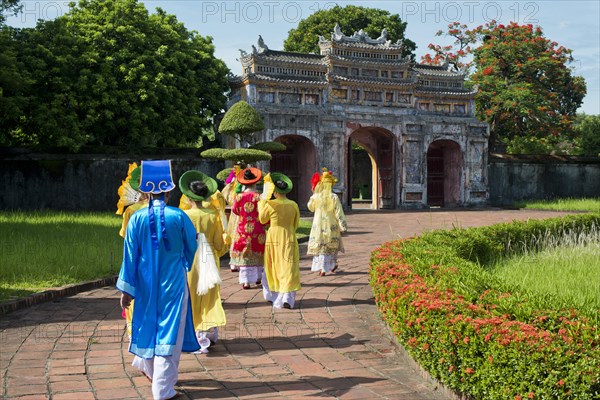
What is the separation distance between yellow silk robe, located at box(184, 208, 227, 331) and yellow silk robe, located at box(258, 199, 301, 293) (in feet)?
4.90

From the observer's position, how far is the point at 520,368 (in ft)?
13.0

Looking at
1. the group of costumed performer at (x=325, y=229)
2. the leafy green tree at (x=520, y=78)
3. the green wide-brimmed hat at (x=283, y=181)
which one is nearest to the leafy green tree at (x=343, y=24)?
Answer: the leafy green tree at (x=520, y=78)

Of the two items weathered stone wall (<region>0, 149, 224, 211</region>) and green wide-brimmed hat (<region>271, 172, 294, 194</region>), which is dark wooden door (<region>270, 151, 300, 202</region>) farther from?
green wide-brimmed hat (<region>271, 172, 294, 194</region>)

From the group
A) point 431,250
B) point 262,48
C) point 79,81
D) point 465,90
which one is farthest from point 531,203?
point 431,250

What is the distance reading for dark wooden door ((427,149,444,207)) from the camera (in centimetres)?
2962

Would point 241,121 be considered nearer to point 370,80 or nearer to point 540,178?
point 370,80

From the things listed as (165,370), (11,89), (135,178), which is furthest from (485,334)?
(11,89)

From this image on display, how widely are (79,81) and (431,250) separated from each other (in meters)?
17.0

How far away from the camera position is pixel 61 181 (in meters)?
23.0

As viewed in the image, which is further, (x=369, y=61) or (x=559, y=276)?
(x=369, y=61)

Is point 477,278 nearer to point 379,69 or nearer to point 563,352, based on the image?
point 563,352

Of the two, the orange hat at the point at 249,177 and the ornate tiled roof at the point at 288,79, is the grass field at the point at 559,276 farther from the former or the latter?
the ornate tiled roof at the point at 288,79

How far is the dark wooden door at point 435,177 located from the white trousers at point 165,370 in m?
25.7

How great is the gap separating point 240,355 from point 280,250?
2343 millimetres
